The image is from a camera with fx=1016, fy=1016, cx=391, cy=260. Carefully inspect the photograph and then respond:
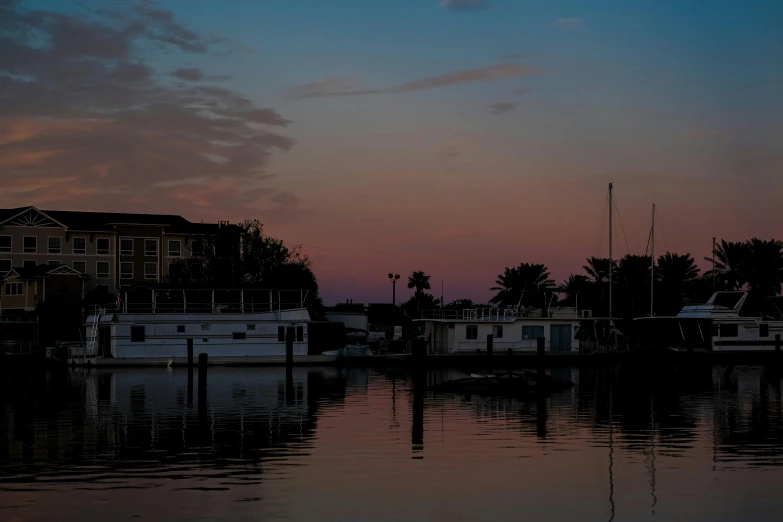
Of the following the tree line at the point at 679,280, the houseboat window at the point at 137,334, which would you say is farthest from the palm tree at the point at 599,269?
the houseboat window at the point at 137,334

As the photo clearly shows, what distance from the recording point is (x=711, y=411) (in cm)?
4172

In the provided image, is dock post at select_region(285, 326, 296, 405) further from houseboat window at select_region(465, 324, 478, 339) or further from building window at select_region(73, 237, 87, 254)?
building window at select_region(73, 237, 87, 254)

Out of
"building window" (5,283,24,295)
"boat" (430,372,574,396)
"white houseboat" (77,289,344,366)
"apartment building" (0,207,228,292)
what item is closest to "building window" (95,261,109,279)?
"apartment building" (0,207,228,292)

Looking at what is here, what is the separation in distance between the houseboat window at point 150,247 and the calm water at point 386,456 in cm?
5850

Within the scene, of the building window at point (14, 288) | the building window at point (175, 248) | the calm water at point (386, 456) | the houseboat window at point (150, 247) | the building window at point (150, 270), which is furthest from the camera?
the building window at point (175, 248)

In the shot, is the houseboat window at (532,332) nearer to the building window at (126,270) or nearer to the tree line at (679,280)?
the tree line at (679,280)

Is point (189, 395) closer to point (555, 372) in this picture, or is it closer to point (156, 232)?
point (555, 372)

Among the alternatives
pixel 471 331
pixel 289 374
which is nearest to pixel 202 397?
pixel 289 374

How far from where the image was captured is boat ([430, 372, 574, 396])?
4728 cm

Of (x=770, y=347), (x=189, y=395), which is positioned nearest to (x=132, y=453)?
(x=189, y=395)

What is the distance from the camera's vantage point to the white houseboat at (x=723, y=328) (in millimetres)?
76438

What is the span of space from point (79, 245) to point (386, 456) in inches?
3316

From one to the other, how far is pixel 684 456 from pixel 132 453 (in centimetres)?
1560

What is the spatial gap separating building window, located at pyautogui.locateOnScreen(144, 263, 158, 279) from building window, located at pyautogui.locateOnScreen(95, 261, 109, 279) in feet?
13.2
